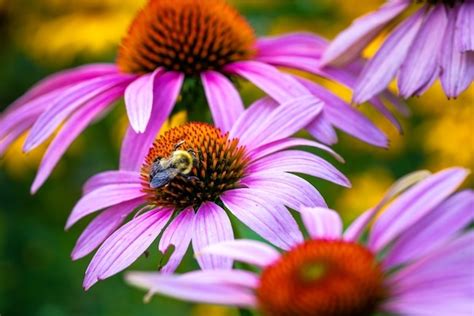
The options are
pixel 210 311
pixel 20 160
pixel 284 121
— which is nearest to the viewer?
pixel 284 121

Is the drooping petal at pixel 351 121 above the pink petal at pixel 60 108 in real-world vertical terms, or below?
above

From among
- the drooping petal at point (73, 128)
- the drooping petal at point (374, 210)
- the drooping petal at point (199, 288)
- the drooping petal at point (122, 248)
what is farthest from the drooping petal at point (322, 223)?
the drooping petal at point (73, 128)

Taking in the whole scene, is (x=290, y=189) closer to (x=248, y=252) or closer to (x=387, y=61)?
(x=248, y=252)

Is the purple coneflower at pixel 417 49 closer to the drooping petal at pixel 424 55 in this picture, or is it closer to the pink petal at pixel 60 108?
the drooping petal at pixel 424 55

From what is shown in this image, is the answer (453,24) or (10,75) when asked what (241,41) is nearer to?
(453,24)

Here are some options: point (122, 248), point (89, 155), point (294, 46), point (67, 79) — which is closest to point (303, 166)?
point (122, 248)

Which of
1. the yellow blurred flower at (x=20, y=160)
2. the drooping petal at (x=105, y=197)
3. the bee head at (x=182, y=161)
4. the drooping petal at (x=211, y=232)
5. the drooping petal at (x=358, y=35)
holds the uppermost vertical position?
the drooping petal at (x=358, y=35)
